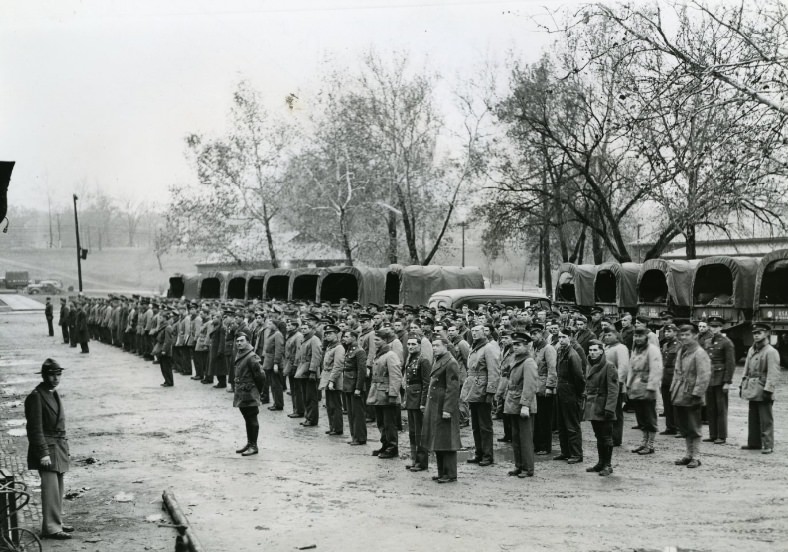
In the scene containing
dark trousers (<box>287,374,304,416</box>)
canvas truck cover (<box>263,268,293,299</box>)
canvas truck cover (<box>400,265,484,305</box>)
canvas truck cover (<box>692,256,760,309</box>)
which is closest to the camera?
dark trousers (<box>287,374,304,416</box>)

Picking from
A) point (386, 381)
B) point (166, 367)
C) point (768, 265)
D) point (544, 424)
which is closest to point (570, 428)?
point (544, 424)

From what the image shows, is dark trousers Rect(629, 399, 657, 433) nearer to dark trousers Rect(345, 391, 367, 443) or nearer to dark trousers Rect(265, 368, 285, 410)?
dark trousers Rect(345, 391, 367, 443)

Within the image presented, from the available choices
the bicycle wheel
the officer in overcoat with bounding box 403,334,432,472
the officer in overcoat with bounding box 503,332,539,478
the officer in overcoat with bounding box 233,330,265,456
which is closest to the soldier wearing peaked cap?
the officer in overcoat with bounding box 503,332,539,478

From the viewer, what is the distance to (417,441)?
10633 mm

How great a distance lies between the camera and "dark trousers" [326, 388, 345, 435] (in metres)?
12.9

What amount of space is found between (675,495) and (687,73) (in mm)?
4634

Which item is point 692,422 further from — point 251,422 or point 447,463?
point 251,422

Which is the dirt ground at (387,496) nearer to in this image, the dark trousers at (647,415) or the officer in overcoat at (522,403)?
the officer in overcoat at (522,403)

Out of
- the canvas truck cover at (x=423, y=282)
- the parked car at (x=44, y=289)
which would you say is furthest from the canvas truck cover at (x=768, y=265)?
the parked car at (x=44, y=289)

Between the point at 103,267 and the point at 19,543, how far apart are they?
102 m

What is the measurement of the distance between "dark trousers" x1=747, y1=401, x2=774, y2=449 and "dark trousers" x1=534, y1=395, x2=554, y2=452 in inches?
110

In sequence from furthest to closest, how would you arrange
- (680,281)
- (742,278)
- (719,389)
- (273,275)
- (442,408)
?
(273,275) → (680,281) → (742,278) → (719,389) → (442,408)

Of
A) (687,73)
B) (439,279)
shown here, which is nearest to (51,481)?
(687,73)

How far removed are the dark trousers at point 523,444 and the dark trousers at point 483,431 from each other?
0.69 metres
